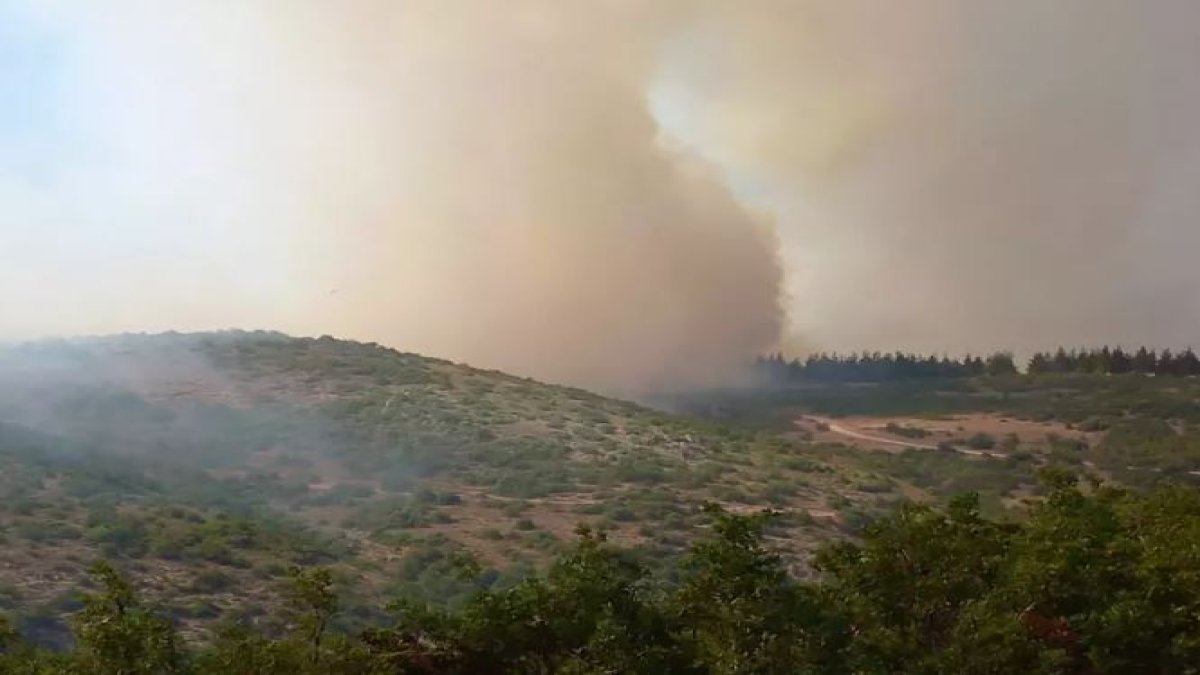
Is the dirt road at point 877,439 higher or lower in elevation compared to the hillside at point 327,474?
higher

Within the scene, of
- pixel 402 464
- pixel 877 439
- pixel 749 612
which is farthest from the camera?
pixel 877 439

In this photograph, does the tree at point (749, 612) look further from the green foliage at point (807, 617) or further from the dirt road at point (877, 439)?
the dirt road at point (877, 439)

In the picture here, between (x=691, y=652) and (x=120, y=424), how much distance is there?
181 feet

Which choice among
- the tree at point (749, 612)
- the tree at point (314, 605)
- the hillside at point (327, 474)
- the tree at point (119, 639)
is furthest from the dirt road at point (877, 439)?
the tree at point (119, 639)

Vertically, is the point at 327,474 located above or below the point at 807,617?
below

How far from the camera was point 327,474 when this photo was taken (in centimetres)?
6159

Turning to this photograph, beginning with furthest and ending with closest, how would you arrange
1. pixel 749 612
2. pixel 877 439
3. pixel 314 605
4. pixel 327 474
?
1. pixel 877 439
2. pixel 327 474
3. pixel 749 612
4. pixel 314 605

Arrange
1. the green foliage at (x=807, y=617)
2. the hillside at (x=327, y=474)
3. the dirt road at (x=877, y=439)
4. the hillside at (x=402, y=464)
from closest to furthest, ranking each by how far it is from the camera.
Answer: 1. the green foliage at (x=807, y=617)
2. the hillside at (x=327, y=474)
3. the hillside at (x=402, y=464)
4. the dirt road at (x=877, y=439)

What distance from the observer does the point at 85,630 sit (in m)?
16.2

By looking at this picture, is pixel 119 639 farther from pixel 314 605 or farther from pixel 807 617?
pixel 807 617

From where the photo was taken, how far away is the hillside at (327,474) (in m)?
41.6

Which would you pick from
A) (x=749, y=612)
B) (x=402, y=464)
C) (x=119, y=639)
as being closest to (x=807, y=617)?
(x=749, y=612)

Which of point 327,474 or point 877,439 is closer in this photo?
point 327,474

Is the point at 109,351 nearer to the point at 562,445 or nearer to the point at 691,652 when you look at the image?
the point at 562,445
